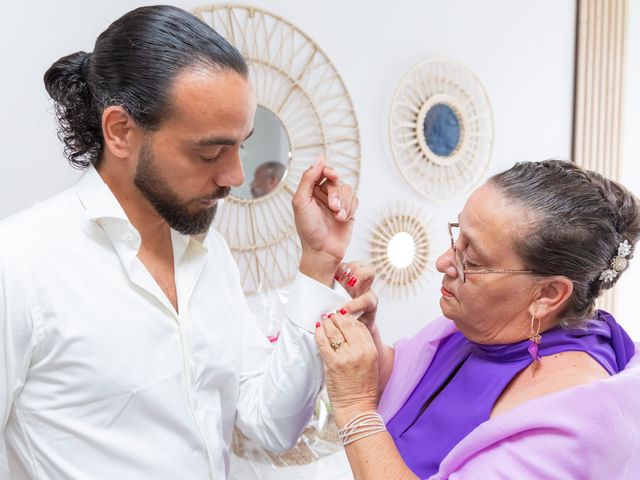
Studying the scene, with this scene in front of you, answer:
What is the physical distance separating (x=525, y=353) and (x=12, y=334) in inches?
39.8

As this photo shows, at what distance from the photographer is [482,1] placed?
3.03 meters

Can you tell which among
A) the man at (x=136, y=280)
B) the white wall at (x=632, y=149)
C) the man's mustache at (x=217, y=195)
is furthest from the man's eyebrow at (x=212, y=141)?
the white wall at (x=632, y=149)

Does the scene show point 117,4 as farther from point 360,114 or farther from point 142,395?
point 142,395

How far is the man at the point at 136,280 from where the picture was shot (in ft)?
3.42

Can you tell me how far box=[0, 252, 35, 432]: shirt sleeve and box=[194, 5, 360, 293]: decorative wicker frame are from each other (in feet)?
4.02

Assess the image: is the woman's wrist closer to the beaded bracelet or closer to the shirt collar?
the beaded bracelet

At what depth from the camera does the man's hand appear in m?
1.29

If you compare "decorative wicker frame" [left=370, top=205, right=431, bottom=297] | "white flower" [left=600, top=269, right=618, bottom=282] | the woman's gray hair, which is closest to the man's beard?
the woman's gray hair

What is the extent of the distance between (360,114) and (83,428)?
1900 mm

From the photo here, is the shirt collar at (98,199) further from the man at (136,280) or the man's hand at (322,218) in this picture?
the man's hand at (322,218)

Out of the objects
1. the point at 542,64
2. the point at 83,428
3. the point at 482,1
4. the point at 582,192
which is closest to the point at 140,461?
the point at 83,428

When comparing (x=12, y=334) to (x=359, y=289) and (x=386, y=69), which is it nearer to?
(x=359, y=289)

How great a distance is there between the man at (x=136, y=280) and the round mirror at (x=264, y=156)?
982 mm

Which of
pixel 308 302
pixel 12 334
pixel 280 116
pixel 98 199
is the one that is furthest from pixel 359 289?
pixel 280 116
